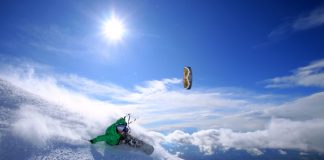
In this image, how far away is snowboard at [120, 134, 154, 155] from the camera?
28641 millimetres

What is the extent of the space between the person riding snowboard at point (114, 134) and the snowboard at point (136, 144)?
2.93 ft

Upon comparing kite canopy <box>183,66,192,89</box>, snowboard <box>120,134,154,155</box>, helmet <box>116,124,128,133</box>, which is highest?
kite canopy <box>183,66,192,89</box>

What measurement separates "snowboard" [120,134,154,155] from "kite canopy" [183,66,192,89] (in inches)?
487

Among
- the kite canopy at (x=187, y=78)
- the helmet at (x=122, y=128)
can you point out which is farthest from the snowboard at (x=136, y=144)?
the kite canopy at (x=187, y=78)

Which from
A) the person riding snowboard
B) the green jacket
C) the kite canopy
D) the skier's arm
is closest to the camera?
the skier's arm

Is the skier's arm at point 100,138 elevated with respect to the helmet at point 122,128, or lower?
lower

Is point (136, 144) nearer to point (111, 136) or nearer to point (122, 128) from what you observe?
point (122, 128)

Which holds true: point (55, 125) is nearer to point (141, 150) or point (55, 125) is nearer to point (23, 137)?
point (23, 137)

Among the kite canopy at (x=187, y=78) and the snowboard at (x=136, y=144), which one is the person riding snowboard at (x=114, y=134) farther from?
the kite canopy at (x=187, y=78)

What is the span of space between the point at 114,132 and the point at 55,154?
21.8 feet

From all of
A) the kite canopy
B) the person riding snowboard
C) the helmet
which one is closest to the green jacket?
the person riding snowboard

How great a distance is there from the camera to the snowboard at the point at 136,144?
28641 millimetres

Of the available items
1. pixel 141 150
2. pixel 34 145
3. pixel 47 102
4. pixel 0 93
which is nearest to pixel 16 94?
pixel 0 93

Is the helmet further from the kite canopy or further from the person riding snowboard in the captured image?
the kite canopy
